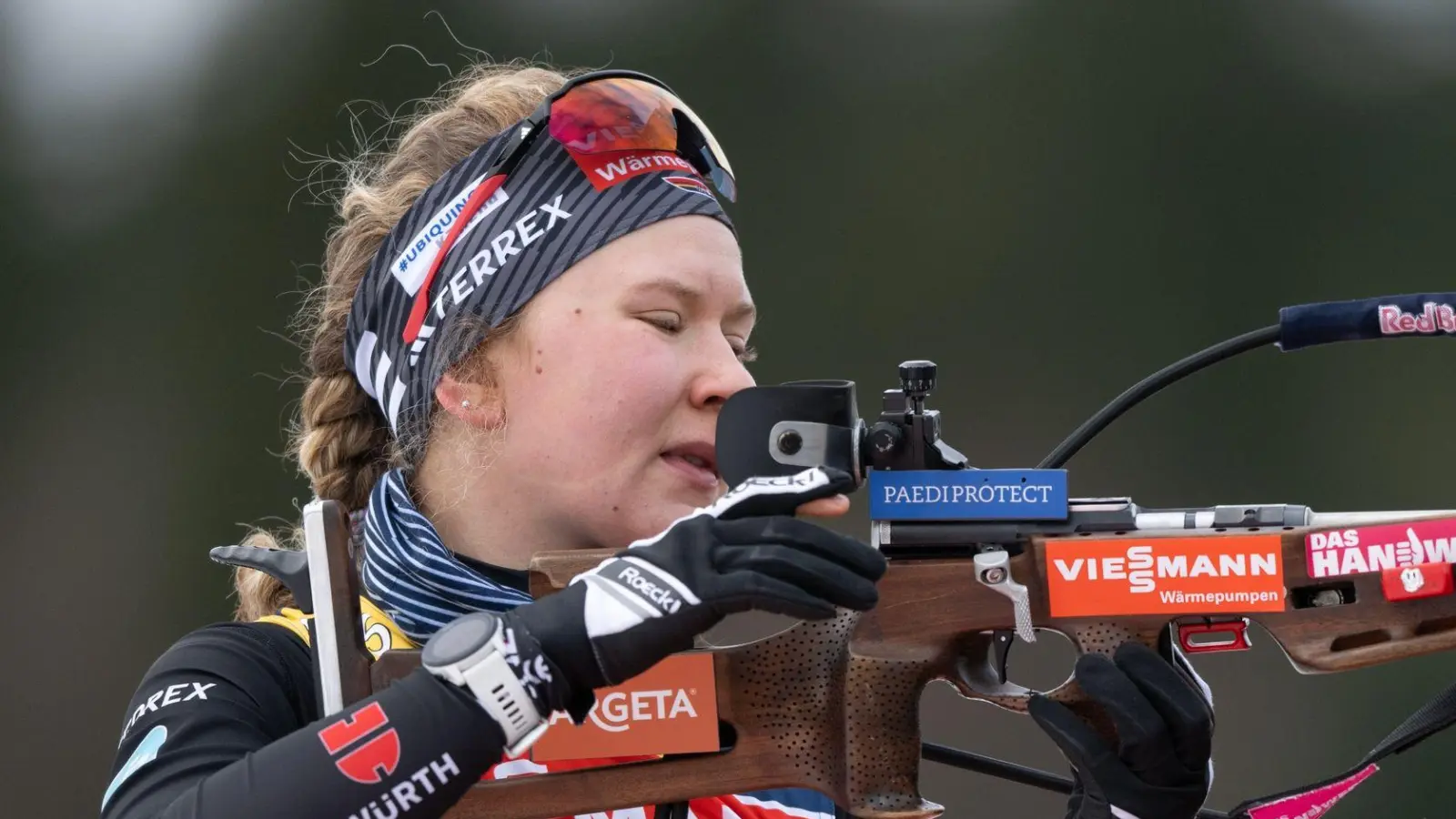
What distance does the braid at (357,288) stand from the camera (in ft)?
6.47

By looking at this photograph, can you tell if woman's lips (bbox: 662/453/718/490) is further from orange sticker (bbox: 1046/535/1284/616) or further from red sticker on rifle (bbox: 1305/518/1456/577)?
red sticker on rifle (bbox: 1305/518/1456/577)

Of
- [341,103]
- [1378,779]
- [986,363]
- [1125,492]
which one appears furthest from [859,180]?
[1378,779]

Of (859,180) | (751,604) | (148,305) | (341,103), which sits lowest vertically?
(751,604)

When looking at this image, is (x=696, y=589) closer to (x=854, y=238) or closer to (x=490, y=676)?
(x=490, y=676)

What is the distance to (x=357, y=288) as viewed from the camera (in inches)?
77.4

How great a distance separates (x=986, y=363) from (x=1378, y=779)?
3.47 feet

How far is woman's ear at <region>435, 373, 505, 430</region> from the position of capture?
5.85ft

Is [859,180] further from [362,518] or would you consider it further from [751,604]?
[751,604]

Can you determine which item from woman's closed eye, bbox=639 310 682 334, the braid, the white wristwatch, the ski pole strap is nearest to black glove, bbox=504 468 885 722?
the white wristwatch

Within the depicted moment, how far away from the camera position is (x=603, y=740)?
150cm

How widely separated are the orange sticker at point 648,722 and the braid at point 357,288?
23.0 inches

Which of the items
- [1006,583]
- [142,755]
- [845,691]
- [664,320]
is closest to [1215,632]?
[1006,583]

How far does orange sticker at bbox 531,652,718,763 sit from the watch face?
18 cm

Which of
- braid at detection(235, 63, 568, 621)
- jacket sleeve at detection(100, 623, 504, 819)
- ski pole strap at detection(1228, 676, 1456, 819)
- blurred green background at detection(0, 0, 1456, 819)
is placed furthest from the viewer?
blurred green background at detection(0, 0, 1456, 819)
